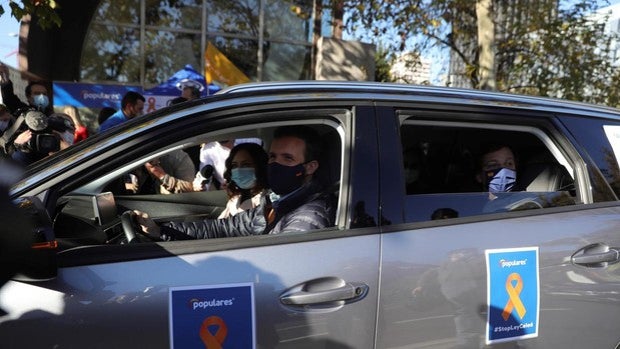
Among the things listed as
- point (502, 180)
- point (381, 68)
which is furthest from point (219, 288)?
point (381, 68)

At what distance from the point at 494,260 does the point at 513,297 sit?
0.17 meters

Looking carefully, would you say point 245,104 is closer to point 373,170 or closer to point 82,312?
point 373,170

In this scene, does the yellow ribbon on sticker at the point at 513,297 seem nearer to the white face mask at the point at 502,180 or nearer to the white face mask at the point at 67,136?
the white face mask at the point at 502,180

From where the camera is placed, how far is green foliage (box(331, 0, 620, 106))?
9.18m

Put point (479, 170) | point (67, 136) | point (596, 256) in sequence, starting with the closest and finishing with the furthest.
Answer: point (596, 256)
point (479, 170)
point (67, 136)

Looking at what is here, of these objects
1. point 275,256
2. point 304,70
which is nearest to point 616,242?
point 275,256

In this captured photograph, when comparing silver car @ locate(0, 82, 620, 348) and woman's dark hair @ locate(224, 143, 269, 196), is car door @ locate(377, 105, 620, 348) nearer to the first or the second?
silver car @ locate(0, 82, 620, 348)

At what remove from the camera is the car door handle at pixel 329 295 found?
1.90 meters

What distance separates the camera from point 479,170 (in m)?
3.13

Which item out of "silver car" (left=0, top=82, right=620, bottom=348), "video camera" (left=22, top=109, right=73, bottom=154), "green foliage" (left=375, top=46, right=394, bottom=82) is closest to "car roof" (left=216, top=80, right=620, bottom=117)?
"silver car" (left=0, top=82, right=620, bottom=348)

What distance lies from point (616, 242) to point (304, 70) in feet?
34.9

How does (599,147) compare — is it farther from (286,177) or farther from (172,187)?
(172,187)

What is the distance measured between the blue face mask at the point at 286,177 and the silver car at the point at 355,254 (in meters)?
0.15

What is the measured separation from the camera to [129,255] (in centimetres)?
182
